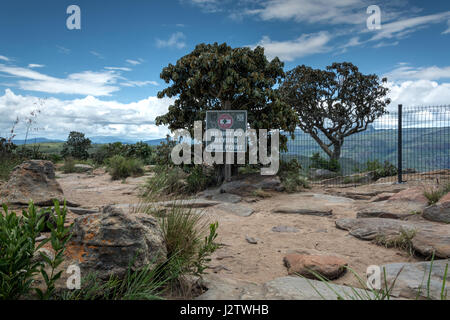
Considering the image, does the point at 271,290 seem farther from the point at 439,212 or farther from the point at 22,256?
the point at 439,212

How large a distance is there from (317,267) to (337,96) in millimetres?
17875

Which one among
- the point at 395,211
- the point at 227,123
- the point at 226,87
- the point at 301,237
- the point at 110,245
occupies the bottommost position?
the point at 301,237

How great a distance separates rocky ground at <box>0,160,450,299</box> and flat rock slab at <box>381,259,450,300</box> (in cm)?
2

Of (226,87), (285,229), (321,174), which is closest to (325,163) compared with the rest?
(321,174)

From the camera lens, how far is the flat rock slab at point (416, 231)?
138 inches

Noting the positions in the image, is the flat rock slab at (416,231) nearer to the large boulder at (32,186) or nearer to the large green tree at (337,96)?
the large boulder at (32,186)

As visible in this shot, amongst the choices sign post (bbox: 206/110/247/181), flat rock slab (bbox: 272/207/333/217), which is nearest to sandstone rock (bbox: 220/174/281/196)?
sign post (bbox: 206/110/247/181)

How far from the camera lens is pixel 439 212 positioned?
475 cm

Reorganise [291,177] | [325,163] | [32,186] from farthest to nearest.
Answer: [325,163] < [291,177] < [32,186]

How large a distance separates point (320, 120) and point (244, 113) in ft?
39.7
